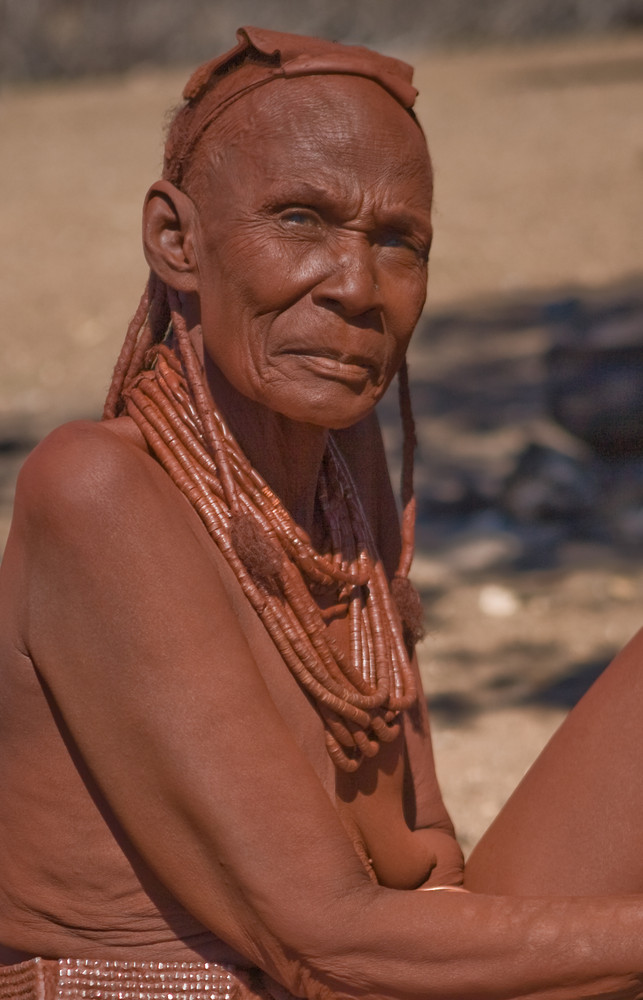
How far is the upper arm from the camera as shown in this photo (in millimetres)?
1944

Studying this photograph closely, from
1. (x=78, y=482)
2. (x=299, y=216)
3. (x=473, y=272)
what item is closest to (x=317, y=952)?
(x=78, y=482)

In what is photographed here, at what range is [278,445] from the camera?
90.7 inches

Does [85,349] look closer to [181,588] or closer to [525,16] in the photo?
[181,588]

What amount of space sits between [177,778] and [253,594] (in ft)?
1.06

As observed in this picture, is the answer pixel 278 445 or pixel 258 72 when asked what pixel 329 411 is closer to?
pixel 278 445

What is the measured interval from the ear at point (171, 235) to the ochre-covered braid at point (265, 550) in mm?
70

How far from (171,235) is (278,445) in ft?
1.21

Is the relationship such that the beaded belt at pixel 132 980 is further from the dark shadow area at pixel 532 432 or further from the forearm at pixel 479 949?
the dark shadow area at pixel 532 432

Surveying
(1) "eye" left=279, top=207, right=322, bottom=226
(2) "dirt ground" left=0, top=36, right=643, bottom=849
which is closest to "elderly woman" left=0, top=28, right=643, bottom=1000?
(1) "eye" left=279, top=207, right=322, bottom=226

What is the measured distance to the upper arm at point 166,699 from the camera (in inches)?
76.5

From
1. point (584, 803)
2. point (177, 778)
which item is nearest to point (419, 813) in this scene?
point (584, 803)

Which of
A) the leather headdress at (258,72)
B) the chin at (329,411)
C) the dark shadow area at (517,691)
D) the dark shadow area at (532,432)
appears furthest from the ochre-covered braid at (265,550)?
the dark shadow area at (532,432)

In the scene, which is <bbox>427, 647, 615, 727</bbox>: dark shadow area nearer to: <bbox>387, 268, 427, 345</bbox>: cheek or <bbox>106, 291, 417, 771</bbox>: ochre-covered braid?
<bbox>106, 291, 417, 771</bbox>: ochre-covered braid

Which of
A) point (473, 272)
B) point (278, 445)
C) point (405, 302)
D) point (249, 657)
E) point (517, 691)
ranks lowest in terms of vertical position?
point (473, 272)
